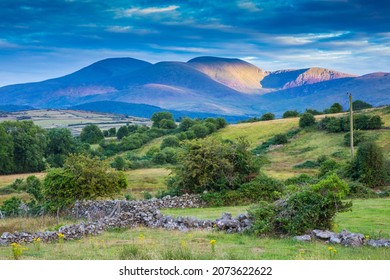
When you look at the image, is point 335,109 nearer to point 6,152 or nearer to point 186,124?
point 186,124

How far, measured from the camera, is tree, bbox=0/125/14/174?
83250mm

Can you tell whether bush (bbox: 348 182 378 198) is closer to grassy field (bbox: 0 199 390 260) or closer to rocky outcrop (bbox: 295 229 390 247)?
grassy field (bbox: 0 199 390 260)

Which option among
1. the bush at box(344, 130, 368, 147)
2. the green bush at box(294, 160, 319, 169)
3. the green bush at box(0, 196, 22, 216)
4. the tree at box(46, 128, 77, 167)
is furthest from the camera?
the tree at box(46, 128, 77, 167)

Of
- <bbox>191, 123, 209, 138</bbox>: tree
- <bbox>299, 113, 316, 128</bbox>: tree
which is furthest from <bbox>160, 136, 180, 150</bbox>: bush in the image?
<bbox>299, 113, 316, 128</bbox>: tree

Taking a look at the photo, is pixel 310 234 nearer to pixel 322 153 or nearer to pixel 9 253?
pixel 9 253

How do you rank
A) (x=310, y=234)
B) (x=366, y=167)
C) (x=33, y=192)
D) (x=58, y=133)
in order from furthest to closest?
(x=58, y=133) < (x=33, y=192) < (x=366, y=167) < (x=310, y=234)

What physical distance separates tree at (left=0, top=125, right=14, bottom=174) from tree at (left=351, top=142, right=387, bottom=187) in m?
64.1

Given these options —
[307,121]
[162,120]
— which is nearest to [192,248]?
[307,121]

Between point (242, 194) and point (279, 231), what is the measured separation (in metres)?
15.1

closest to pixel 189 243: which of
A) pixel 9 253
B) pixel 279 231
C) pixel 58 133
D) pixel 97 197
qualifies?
Result: pixel 279 231

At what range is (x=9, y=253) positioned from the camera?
13898mm

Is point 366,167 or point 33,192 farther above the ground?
point 366,167

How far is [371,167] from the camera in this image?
36844mm

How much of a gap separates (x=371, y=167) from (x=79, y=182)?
858 inches
